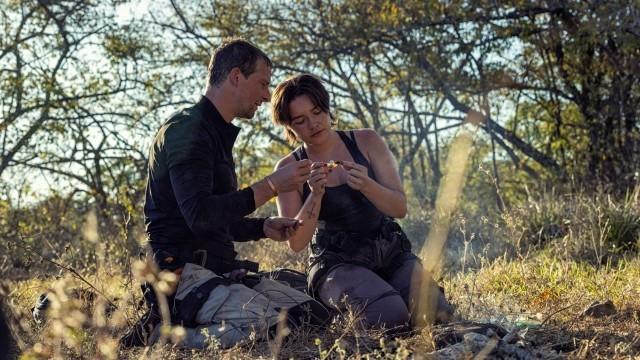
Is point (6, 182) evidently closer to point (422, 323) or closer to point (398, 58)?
point (398, 58)

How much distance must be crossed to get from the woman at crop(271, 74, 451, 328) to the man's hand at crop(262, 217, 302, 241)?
110mm

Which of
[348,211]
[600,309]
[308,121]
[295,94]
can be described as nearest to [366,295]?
[348,211]

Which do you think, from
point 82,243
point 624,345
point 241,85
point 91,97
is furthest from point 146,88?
point 624,345

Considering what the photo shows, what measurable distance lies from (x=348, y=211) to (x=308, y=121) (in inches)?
21.6

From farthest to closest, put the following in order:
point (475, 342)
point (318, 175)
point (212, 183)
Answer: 1. point (318, 175)
2. point (212, 183)
3. point (475, 342)

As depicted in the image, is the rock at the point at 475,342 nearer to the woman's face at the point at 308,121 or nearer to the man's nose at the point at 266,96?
the woman's face at the point at 308,121

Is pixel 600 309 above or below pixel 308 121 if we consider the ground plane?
below

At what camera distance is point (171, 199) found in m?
4.51

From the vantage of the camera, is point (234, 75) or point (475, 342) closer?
point (475, 342)

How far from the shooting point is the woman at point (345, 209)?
4.62 meters

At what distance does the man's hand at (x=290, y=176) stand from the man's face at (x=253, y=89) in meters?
0.48

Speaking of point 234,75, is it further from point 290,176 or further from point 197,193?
point 197,193

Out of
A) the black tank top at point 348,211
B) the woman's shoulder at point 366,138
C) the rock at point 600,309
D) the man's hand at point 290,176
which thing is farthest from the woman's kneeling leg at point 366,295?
the rock at point 600,309

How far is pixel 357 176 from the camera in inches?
180
